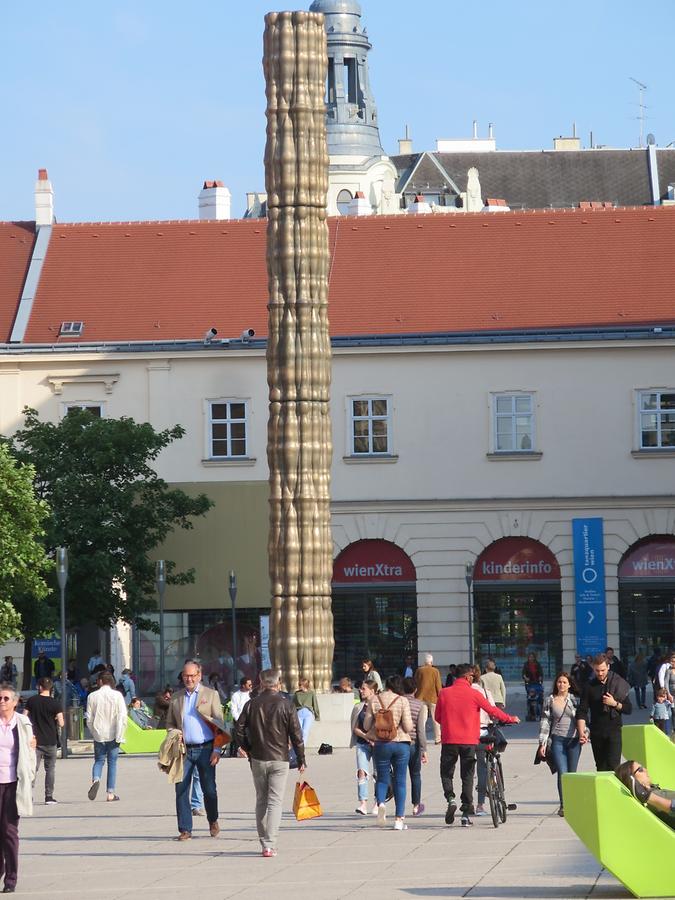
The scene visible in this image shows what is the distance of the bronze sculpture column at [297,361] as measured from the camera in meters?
34.1

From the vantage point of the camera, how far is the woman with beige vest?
20141 mm

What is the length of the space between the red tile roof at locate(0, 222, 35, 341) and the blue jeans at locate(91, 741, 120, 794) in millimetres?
27157

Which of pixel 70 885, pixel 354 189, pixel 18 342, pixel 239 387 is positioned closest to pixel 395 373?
pixel 239 387

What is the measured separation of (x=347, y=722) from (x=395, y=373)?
55.2 feet

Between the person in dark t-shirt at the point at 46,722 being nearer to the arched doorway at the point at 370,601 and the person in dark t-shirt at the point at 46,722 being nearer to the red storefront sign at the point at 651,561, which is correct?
the arched doorway at the point at 370,601

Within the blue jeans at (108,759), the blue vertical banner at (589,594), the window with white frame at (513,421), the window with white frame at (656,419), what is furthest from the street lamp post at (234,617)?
the blue jeans at (108,759)

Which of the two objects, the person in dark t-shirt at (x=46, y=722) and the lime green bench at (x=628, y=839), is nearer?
the lime green bench at (x=628, y=839)

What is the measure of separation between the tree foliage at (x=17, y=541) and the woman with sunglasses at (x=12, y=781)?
22112mm

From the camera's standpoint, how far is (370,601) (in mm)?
49031

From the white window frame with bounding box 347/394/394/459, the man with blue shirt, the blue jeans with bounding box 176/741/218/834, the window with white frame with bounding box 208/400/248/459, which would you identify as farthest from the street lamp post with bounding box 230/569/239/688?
the man with blue shirt

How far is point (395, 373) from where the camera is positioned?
49625 mm

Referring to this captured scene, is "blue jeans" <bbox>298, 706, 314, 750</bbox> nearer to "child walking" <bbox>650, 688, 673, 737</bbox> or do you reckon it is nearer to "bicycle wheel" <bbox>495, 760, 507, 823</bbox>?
"child walking" <bbox>650, 688, 673, 737</bbox>

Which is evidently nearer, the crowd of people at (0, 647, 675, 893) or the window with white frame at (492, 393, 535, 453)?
the crowd of people at (0, 647, 675, 893)

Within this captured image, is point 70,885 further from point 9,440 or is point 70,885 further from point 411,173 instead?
point 411,173
